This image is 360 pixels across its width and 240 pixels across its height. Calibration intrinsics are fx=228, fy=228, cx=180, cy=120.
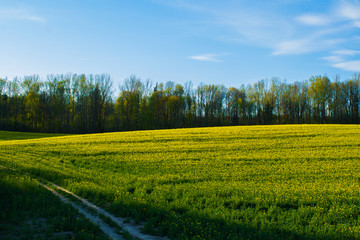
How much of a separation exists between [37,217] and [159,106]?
3470 inches

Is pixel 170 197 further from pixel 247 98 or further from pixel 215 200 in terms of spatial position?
pixel 247 98

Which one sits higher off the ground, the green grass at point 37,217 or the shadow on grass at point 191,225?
the green grass at point 37,217

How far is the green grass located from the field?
5.25 ft

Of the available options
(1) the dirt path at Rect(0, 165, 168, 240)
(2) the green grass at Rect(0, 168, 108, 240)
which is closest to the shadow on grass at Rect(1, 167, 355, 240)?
(1) the dirt path at Rect(0, 165, 168, 240)

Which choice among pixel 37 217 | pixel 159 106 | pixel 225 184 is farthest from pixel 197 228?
pixel 159 106

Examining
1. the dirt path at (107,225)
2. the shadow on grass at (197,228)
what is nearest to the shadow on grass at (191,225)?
the shadow on grass at (197,228)

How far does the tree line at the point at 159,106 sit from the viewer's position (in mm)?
84438

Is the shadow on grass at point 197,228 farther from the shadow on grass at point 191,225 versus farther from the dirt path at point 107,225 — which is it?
the dirt path at point 107,225

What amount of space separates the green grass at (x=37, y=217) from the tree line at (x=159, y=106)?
7517 centimetres

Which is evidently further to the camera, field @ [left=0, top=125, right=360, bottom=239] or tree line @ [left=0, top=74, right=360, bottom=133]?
tree line @ [left=0, top=74, right=360, bottom=133]

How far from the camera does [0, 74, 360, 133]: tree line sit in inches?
3324

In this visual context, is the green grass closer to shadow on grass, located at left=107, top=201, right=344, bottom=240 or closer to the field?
the field

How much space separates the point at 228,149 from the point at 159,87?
277 ft

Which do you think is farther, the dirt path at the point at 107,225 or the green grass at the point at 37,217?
the dirt path at the point at 107,225
